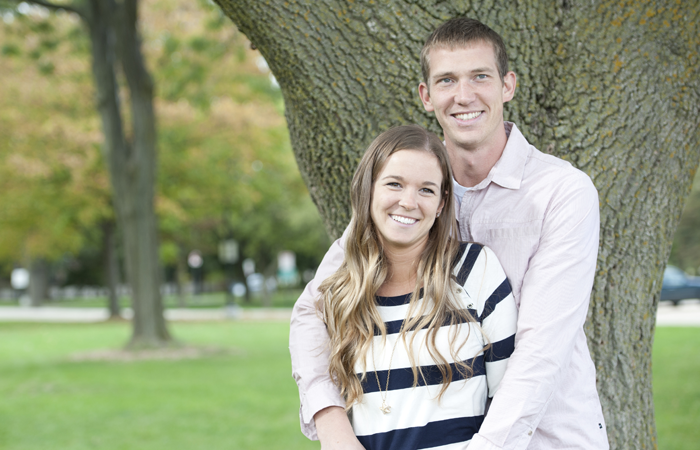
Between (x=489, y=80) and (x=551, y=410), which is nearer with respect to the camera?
(x=551, y=410)

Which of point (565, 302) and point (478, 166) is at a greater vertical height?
point (478, 166)

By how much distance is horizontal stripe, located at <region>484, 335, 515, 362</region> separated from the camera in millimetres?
1940

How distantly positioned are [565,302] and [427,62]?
889 millimetres

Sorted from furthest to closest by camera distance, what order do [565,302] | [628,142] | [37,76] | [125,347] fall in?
[37,76] → [125,347] → [628,142] → [565,302]

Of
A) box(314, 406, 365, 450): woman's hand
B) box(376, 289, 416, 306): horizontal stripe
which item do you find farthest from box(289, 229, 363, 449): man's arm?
box(376, 289, 416, 306): horizontal stripe

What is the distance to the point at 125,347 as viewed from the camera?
1521cm

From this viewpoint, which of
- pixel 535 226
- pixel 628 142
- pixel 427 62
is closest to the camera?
pixel 535 226

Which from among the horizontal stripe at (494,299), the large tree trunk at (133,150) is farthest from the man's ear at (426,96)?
the large tree trunk at (133,150)

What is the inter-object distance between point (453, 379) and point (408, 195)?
0.54 meters

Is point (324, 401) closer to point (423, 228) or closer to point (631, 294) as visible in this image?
point (423, 228)

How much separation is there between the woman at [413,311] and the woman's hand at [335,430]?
4 cm

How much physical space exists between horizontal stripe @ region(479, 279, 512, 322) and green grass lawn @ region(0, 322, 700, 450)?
513cm

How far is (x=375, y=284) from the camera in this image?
81.6 inches

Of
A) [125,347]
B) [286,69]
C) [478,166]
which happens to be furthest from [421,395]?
[125,347]
